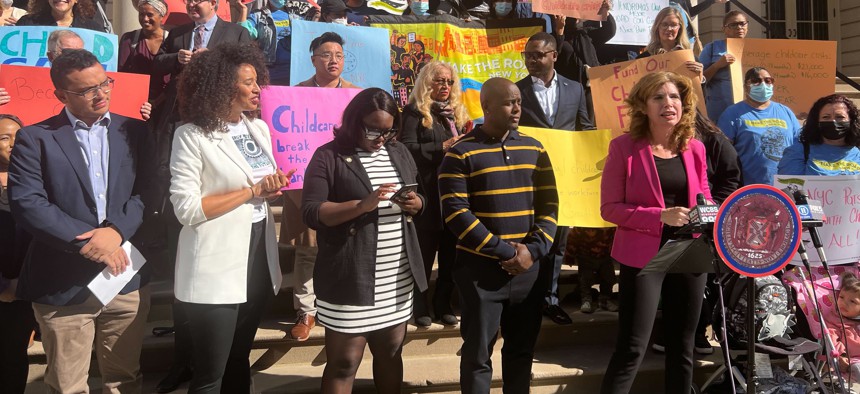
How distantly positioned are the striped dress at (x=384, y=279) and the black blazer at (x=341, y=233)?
3 centimetres

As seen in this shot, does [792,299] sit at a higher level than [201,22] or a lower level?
lower

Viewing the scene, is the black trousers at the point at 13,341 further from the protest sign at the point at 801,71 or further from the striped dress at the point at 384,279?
the protest sign at the point at 801,71

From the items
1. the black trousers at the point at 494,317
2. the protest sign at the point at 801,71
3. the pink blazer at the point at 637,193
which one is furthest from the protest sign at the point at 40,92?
the protest sign at the point at 801,71

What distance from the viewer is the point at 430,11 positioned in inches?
270

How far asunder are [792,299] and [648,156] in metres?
1.57

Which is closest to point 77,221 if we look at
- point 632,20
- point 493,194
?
point 493,194

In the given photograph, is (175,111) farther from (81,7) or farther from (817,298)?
(817,298)

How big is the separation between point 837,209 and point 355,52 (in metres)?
3.61

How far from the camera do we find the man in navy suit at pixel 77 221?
2914 mm

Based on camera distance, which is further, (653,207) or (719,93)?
(719,93)

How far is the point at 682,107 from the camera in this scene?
11.5ft

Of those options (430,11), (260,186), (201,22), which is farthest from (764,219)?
(430,11)

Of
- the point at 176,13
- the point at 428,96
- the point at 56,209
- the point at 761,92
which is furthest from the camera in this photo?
the point at 176,13

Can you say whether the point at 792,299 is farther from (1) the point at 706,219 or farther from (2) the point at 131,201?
(2) the point at 131,201
